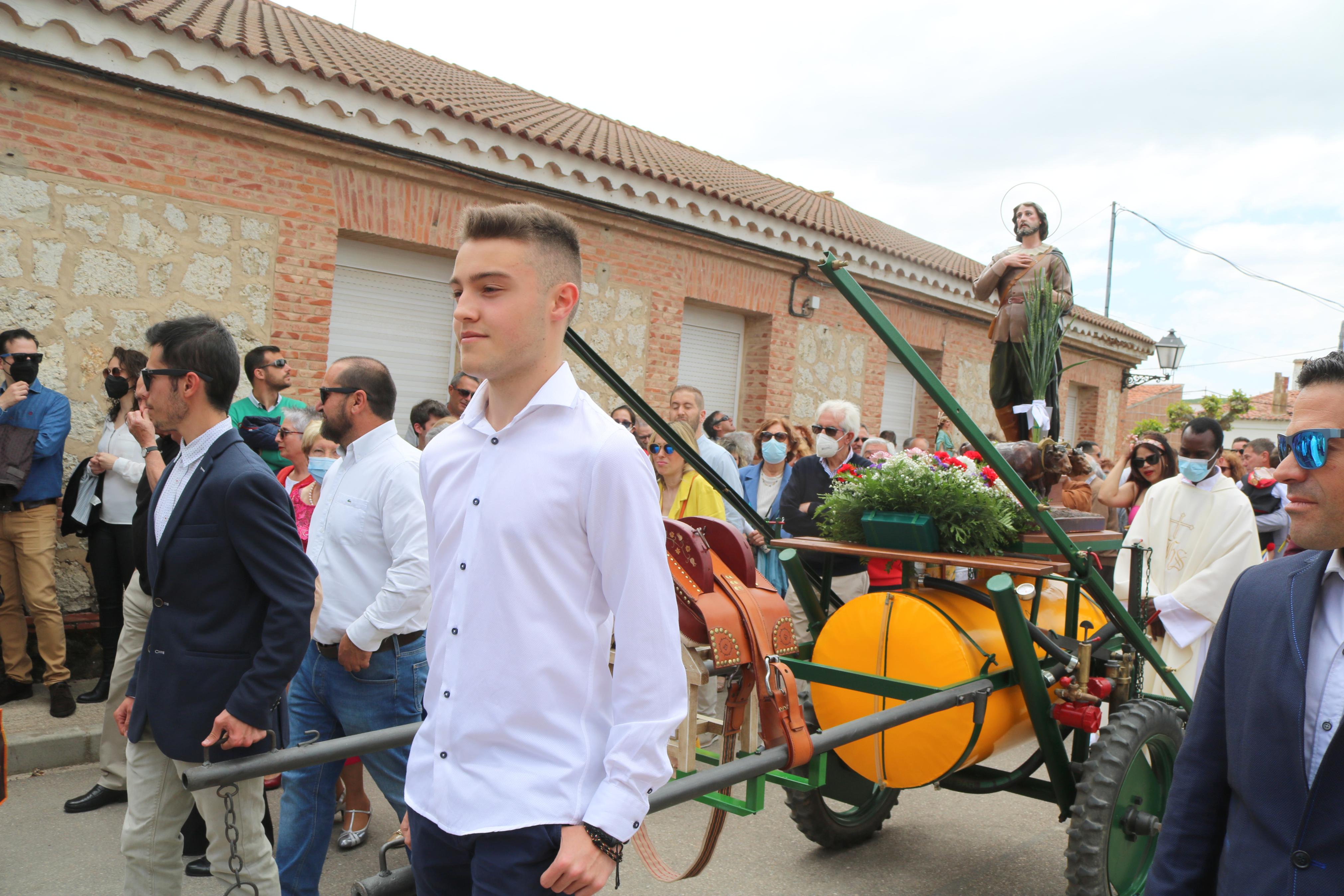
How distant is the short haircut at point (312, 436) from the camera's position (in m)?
5.24

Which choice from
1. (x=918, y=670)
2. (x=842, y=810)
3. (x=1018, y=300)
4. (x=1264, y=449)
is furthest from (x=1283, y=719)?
(x=1264, y=449)

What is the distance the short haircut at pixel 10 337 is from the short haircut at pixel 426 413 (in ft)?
7.74

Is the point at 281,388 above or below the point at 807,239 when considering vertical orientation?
below

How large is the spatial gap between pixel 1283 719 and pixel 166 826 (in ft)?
9.98

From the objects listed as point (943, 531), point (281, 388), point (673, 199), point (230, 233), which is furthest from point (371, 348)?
point (943, 531)

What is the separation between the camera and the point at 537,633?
1.72 m

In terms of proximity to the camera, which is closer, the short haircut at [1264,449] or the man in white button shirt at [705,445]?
the man in white button shirt at [705,445]

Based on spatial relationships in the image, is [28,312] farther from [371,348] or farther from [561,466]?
[561,466]

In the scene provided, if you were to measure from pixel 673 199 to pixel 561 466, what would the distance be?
336 inches

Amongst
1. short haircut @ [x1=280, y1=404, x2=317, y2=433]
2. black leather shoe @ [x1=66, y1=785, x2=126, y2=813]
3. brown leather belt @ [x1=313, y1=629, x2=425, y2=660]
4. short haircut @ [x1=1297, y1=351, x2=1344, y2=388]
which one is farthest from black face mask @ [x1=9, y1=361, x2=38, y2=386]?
short haircut @ [x1=1297, y1=351, x2=1344, y2=388]

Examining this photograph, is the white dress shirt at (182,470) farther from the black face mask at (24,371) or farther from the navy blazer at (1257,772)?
the black face mask at (24,371)

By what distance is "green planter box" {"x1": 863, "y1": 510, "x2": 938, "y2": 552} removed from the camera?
3771mm

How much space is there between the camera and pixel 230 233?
7.52m

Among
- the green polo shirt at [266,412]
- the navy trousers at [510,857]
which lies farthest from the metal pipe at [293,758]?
the green polo shirt at [266,412]
